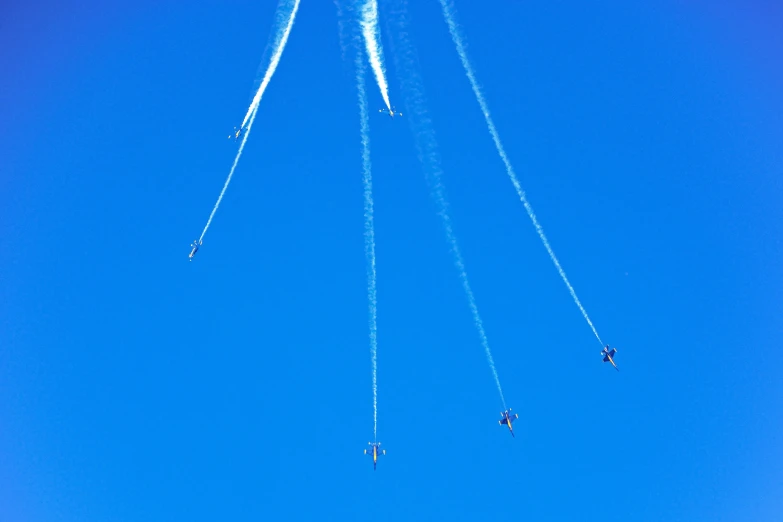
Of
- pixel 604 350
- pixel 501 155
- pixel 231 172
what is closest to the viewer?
pixel 501 155

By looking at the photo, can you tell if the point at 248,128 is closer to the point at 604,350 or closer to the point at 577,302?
the point at 577,302

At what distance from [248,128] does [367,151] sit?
489cm

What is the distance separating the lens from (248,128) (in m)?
19.0

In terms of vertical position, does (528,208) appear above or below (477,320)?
above

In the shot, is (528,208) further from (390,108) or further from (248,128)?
(248,128)

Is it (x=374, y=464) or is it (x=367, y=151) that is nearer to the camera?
(x=367, y=151)

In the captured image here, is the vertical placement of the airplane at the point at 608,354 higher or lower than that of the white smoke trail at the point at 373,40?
lower

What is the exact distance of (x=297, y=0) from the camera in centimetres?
1686

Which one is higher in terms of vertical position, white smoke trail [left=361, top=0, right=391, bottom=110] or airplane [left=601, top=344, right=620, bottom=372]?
white smoke trail [left=361, top=0, right=391, bottom=110]

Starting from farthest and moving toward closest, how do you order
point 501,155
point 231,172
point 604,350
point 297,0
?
point 604,350, point 231,172, point 501,155, point 297,0

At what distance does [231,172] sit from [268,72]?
447cm

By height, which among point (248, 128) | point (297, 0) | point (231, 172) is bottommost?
point (231, 172)

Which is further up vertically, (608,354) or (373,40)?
(373,40)

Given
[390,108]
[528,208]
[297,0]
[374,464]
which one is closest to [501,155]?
[528,208]
